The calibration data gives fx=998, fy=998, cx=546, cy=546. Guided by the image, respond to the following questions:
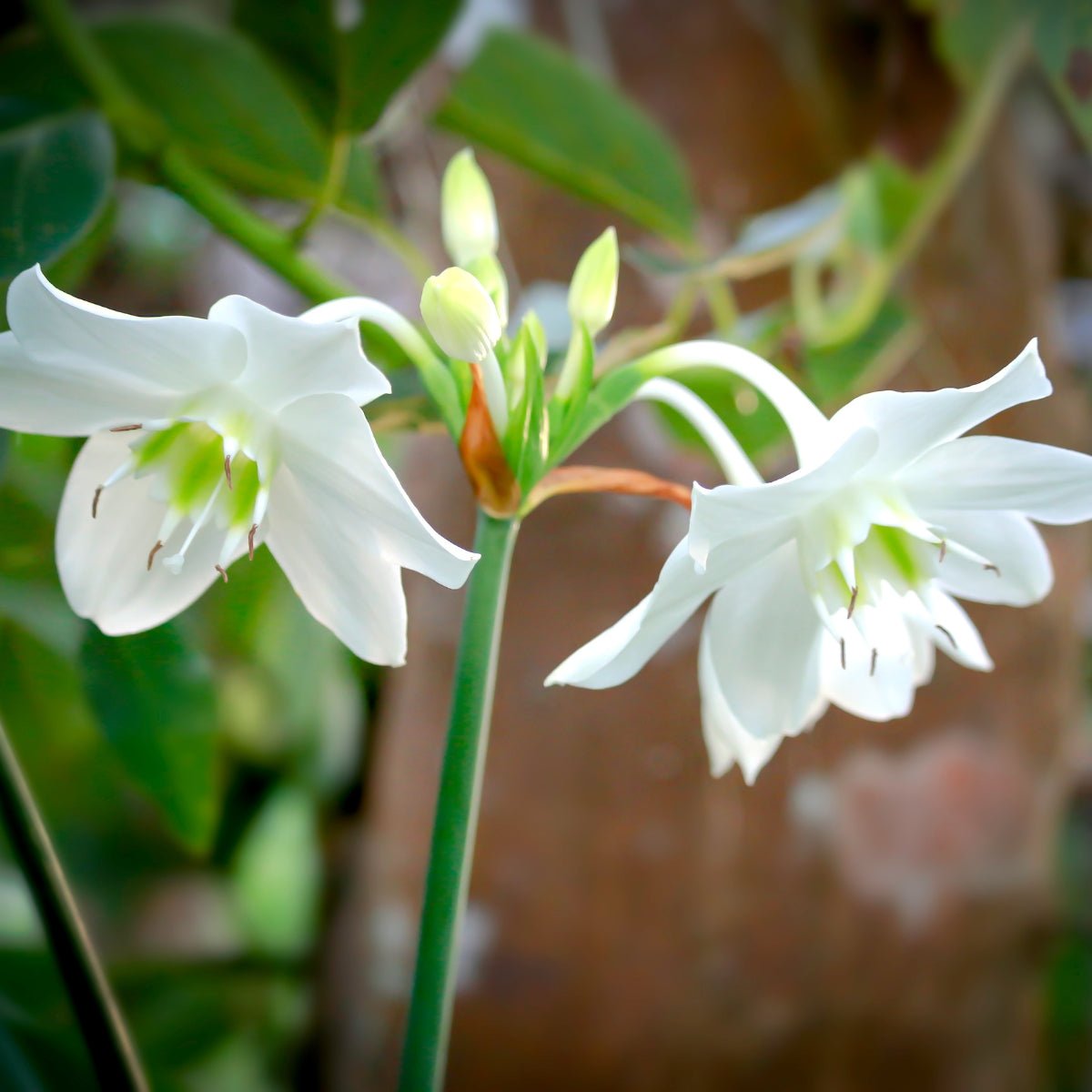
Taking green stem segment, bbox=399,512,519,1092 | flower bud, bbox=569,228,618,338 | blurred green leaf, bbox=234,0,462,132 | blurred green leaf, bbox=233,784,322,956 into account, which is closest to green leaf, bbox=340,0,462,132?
blurred green leaf, bbox=234,0,462,132

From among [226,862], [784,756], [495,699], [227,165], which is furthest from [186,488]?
[226,862]

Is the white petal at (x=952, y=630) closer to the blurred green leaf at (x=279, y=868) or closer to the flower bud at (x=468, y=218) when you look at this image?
the flower bud at (x=468, y=218)

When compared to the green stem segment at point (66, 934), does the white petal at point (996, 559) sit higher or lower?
higher

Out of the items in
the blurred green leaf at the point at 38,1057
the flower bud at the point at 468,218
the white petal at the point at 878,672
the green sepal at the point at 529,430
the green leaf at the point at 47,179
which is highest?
the green leaf at the point at 47,179

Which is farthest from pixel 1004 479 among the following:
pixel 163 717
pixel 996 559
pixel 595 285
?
pixel 163 717

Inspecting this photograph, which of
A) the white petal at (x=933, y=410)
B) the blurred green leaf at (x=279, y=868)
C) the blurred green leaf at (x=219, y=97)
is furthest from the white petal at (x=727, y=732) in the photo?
the blurred green leaf at (x=279, y=868)

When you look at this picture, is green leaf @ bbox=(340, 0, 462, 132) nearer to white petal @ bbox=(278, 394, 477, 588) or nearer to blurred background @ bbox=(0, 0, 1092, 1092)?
blurred background @ bbox=(0, 0, 1092, 1092)

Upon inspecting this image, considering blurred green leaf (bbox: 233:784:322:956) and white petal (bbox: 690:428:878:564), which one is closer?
→ white petal (bbox: 690:428:878:564)
